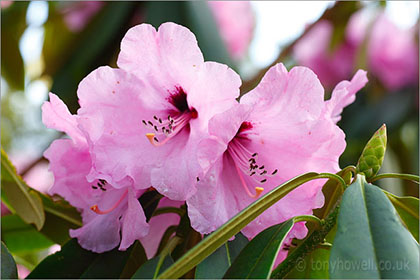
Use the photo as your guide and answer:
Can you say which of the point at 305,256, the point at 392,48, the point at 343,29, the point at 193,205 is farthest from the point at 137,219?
the point at 392,48

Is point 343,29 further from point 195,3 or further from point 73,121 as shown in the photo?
point 73,121

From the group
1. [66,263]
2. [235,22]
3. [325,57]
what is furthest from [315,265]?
[325,57]

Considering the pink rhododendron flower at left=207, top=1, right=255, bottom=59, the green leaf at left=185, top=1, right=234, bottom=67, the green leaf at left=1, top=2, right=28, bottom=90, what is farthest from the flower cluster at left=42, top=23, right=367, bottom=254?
the pink rhododendron flower at left=207, top=1, right=255, bottom=59

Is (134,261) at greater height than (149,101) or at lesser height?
lesser

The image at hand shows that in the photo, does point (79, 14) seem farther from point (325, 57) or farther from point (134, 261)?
point (134, 261)

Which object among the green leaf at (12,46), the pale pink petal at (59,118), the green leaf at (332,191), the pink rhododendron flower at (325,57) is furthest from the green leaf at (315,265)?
the pink rhododendron flower at (325,57)

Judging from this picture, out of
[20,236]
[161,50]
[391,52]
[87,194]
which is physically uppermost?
[161,50]
